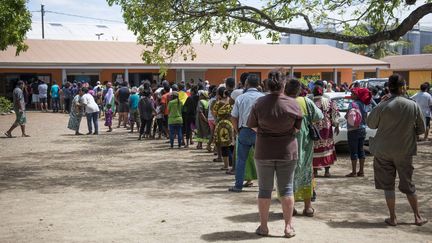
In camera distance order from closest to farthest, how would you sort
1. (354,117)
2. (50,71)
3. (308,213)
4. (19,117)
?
(308,213) < (354,117) < (19,117) < (50,71)

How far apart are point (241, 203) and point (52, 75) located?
87.9 feet

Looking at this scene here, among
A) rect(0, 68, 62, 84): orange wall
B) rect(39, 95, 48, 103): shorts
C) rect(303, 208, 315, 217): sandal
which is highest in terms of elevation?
rect(0, 68, 62, 84): orange wall

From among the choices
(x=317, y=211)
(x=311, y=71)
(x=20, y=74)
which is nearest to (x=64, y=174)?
(x=317, y=211)

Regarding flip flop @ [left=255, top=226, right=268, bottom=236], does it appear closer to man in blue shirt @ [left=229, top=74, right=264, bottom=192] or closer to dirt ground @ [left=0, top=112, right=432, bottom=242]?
dirt ground @ [left=0, top=112, right=432, bottom=242]

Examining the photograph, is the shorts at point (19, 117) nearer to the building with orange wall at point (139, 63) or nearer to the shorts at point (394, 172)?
the building with orange wall at point (139, 63)

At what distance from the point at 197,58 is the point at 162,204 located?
26525mm

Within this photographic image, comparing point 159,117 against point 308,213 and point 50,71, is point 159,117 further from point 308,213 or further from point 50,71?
point 50,71

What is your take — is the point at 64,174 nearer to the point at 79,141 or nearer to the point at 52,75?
the point at 79,141

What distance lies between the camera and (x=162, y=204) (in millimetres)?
7703

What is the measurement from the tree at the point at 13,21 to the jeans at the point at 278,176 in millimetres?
9174

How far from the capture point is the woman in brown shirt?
227 inches

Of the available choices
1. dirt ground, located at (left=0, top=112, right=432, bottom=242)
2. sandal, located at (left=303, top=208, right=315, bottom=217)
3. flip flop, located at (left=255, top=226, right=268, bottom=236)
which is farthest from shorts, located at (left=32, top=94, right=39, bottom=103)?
flip flop, located at (left=255, top=226, right=268, bottom=236)

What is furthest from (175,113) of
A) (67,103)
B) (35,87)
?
(35,87)

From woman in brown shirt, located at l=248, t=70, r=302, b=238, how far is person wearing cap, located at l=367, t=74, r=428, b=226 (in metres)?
1.20
